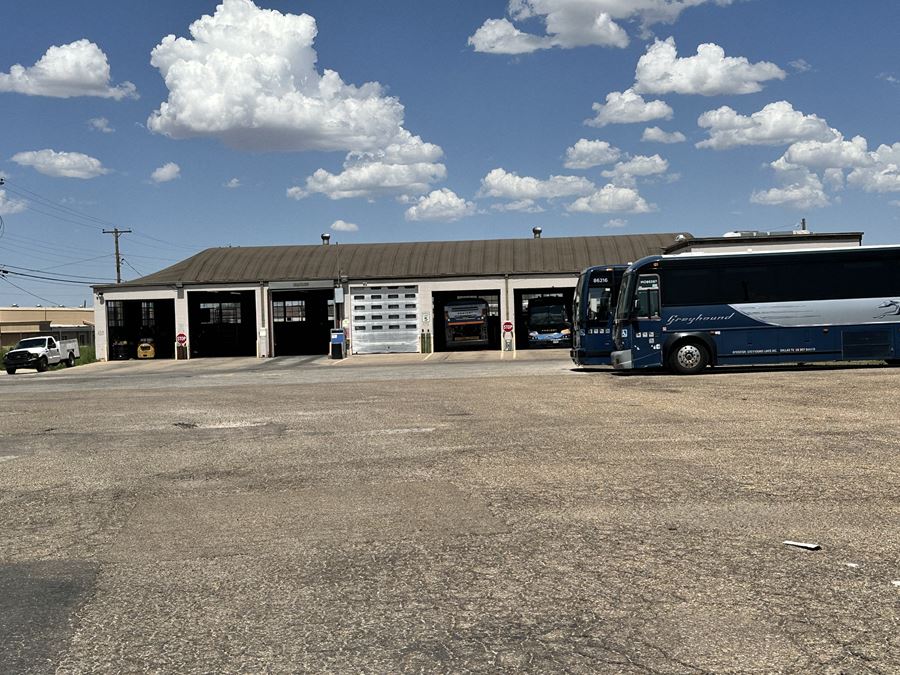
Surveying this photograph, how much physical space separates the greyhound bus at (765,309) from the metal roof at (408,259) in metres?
21.9

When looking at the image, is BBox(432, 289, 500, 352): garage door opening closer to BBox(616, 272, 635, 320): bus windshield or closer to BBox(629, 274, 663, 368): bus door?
BBox(616, 272, 635, 320): bus windshield

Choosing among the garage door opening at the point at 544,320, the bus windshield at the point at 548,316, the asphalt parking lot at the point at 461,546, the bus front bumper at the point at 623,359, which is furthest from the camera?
the bus windshield at the point at 548,316

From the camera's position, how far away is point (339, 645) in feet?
13.6

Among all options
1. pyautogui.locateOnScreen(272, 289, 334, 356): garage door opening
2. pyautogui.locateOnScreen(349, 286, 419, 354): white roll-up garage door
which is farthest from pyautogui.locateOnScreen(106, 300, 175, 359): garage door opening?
pyautogui.locateOnScreen(349, 286, 419, 354): white roll-up garage door

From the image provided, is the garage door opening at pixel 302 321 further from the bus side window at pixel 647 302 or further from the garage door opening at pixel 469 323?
the bus side window at pixel 647 302

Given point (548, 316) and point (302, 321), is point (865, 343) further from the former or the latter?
point (302, 321)

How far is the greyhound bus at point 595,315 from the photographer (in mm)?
25859

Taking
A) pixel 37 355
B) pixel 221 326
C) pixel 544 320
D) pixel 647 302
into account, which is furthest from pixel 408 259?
pixel 647 302

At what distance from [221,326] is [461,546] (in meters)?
46.2

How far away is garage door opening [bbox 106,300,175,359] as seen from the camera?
47.1m

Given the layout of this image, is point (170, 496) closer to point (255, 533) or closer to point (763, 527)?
point (255, 533)

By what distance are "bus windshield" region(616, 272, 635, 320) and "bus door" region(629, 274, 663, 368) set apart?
19 cm

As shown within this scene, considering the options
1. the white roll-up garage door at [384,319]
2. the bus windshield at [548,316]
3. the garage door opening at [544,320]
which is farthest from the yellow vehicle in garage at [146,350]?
the bus windshield at [548,316]

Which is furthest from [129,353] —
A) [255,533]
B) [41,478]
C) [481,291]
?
[255,533]
